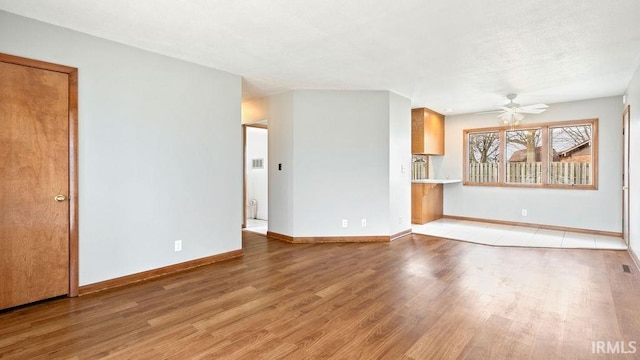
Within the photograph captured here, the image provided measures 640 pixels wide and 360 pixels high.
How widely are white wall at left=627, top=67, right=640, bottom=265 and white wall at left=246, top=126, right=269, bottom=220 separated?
6109 millimetres

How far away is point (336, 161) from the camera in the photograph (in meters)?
5.04

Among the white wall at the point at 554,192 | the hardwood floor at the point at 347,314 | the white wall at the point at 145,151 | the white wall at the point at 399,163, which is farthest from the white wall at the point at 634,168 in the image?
the white wall at the point at 145,151

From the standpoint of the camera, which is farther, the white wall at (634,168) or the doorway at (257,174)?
the doorway at (257,174)

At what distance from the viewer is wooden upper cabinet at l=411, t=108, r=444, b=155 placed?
6.47 metres

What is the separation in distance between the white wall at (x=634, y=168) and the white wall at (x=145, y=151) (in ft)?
15.8

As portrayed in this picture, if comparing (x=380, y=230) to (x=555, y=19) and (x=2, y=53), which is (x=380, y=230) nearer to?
(x=555, y=19)

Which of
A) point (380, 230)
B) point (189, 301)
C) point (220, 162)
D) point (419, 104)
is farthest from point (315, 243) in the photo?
point (419, 104)

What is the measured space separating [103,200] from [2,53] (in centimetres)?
139

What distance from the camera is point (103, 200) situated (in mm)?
3076

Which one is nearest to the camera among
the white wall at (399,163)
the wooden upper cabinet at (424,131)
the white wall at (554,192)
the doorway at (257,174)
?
the white wall at (399,163)

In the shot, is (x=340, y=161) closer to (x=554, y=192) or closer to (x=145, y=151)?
(x=145, y=151)

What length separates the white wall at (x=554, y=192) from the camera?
5.41 meters

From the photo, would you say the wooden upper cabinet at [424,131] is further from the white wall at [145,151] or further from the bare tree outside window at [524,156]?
the white wall at [145,151]

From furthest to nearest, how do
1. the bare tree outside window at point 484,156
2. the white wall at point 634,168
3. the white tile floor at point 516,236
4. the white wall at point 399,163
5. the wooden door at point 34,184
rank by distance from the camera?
the bare tree outside window at point 484,156 → the white wall at point 399,163 → the white tile floor at point 516,236 → the white wall at point 634,168 → the wooden door at point 34,184
